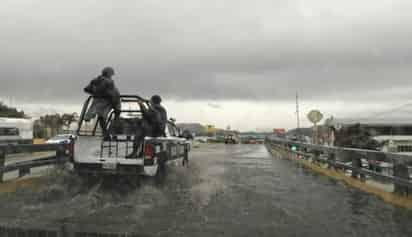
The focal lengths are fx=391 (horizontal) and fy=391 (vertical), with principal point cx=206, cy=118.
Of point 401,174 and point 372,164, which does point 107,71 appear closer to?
point 401,174

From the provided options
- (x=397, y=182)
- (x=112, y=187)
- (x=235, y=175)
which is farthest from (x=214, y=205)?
(x=235, y=175)

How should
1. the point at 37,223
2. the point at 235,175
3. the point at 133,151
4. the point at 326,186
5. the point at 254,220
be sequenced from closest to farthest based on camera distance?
the point at 37,223 → the point at 254,220 → the point at 133,151 → the point at 326,186 → the point at 235,175

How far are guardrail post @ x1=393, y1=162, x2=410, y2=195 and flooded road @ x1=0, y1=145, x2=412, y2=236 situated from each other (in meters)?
0.48

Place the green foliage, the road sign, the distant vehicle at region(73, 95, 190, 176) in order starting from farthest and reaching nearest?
the green foliage
the road sign
the distant vehicle at region(73, 95, 190, 176)

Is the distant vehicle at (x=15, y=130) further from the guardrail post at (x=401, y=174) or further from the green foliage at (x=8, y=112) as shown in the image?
the green foliage at (x=8, y=112)

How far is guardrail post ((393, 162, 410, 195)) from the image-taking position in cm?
746

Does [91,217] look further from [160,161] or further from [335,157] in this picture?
[335,157]

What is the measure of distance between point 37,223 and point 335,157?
31.4 ft

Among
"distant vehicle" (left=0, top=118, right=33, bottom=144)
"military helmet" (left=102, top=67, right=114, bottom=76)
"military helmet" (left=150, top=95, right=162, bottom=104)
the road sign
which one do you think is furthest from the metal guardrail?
"distant vehicle" (left=0, top=118, right=33, bottom=144)

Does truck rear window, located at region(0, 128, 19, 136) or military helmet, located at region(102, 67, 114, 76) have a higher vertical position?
military helmet, located at region(102, 67, 114, 76)

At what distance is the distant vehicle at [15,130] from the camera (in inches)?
1277

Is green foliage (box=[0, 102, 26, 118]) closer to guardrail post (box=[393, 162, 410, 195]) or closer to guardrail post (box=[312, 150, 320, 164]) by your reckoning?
guardrail post (box=[312, 150, 320, 164])

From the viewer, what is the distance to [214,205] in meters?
7.05

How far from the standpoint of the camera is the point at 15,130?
3541cm
